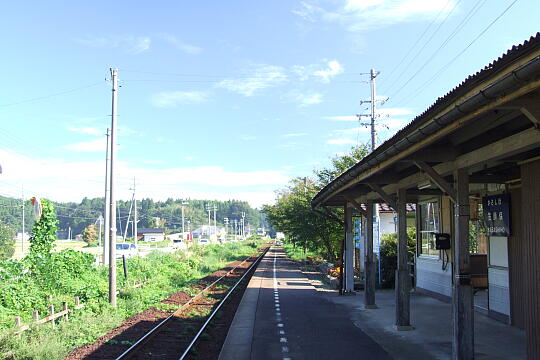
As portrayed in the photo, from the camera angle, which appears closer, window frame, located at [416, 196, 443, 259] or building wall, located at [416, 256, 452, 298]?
building wall, located at [416, 256, 452, 298]

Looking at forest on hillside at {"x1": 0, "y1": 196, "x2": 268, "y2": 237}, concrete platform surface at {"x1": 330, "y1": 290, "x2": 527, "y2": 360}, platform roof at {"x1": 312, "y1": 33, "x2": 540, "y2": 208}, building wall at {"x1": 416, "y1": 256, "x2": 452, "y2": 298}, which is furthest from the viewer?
forest on hillside at {"x1": 0, "y1": 196, "x2": 268, "y2": 237}

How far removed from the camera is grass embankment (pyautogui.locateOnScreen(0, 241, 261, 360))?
8.88 metres

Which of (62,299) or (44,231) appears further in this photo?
(44,231)

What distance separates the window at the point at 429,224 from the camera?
46.9 ft

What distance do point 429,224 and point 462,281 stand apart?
328 inches

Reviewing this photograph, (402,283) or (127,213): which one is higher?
(127,213)

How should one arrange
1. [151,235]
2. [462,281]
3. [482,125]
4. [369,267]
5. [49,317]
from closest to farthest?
[482,125], [462,281], [49,317], [369,267], [151,235]

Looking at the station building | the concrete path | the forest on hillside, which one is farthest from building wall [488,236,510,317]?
the forest on hillside

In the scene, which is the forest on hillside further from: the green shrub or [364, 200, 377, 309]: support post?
[364, 200, 377, 309]: support post

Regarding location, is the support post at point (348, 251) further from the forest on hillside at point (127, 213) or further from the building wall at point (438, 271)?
the forest on hillside at point (127, 213)

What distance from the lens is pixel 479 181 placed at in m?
9.77

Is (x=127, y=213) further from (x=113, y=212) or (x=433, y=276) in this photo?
(x=433, y=276)

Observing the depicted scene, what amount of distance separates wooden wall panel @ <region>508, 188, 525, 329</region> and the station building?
20 millimetres

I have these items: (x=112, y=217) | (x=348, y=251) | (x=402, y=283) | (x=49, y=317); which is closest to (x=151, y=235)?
(x=348, y=251)
